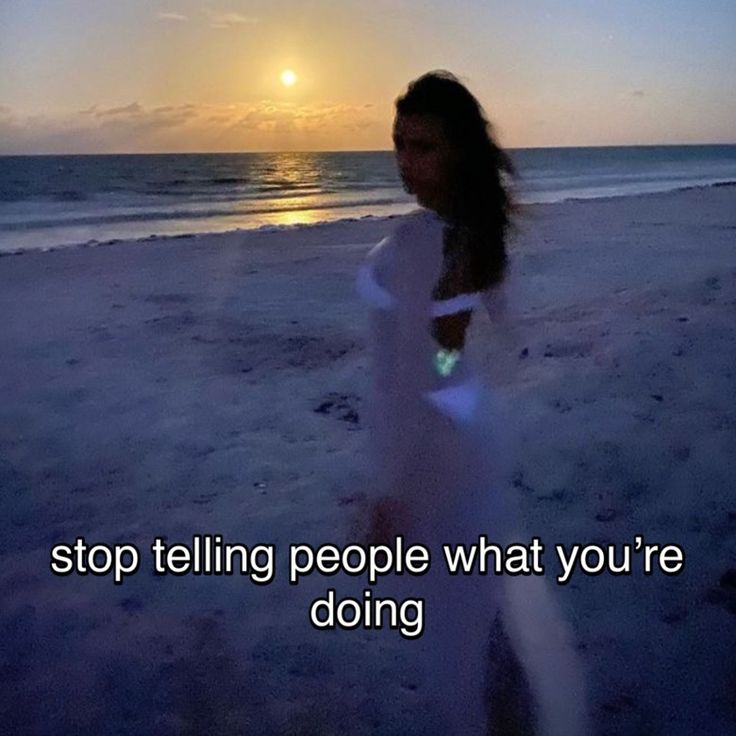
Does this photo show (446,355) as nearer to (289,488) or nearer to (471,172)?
(471,172)

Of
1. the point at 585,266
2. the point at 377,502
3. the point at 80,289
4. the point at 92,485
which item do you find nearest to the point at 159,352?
the point at 92,485

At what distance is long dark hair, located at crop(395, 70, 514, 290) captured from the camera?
1.32 meters

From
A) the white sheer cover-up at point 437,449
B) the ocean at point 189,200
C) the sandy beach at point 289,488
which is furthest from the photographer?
the ocean at point 189,200

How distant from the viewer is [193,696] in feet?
6.48

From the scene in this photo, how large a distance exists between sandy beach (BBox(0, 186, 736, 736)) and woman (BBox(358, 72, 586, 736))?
252 millimetres

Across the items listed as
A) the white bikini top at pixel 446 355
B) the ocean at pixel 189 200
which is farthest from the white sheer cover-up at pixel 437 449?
the ocean at pixel 189 200

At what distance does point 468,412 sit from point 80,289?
226 inches

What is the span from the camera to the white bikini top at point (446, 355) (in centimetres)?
128

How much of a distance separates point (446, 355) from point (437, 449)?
0.52 feet

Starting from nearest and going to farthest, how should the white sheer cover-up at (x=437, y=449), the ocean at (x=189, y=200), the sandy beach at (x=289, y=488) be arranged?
the white sheer cover-up at (x=437, y=449)
the sandy beach at (x=289, y=488)
the ocean at (x=189, y=200)

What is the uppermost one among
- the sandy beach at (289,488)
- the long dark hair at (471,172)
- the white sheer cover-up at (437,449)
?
the long dark hair at (471,172)

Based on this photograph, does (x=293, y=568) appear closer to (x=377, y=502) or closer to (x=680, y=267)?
(x=377, y=502)

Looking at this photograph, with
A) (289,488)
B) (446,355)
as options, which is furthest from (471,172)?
(289,488)

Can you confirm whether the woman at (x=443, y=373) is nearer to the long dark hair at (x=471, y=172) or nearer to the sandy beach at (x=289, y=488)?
the long dark hair at (x=471, y=172)
